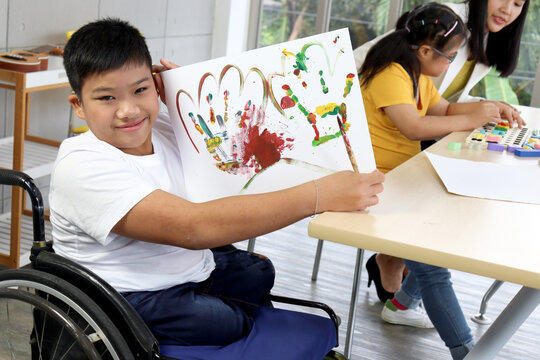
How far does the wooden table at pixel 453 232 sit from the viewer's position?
0.89 metres

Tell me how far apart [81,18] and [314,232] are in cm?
217

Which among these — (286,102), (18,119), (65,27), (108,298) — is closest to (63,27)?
(65,27)

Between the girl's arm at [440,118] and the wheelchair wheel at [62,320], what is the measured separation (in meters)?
1.02

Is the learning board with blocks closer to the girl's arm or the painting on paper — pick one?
the girl's arm

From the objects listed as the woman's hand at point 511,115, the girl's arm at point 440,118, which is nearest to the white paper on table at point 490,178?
the girl's arm at point 440,118

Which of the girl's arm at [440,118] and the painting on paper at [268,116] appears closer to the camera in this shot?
the painting on paper at [268,116]

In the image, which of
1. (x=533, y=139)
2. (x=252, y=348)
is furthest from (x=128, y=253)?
(x=533, y=139)

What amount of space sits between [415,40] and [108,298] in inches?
49.0

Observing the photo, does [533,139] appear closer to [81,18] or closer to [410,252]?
[410,252]

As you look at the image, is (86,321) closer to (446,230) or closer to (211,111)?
(211,111)

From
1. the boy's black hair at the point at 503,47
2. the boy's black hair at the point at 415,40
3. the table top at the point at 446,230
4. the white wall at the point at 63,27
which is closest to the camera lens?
the table top at the point at 446,230

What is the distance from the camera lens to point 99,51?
108 cm

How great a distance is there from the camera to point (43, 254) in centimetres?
102

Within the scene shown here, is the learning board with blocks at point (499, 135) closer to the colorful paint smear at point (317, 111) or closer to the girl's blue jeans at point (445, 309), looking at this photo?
the girl's blue jeans at point (445, 309)
